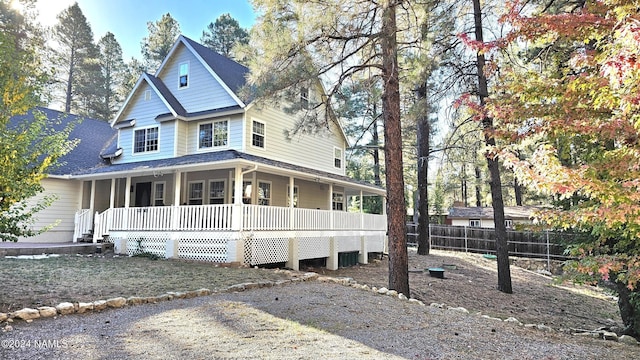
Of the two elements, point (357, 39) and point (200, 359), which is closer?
point (200, 359)

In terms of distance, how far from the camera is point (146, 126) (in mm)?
15617

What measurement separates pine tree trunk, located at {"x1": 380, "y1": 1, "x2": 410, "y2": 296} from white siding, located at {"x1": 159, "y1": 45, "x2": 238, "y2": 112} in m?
6.93

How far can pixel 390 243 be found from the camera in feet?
29.2

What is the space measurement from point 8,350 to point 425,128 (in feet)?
57.8

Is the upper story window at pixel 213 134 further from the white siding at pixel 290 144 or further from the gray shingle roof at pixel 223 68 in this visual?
the gray shingle roof at pixel 223 68

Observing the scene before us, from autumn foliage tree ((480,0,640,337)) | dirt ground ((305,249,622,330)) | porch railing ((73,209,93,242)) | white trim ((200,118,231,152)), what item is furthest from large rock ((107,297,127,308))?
porch railing ((73,209,93,242))

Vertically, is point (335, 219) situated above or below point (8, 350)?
above

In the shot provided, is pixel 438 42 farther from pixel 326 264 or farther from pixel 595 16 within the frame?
pixel 326 264

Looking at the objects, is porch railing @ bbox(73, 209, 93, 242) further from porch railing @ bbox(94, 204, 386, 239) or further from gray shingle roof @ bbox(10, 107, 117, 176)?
gray shingle roof @ bbox(10, 107, 117, 176)

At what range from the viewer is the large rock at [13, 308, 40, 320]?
5086 mm

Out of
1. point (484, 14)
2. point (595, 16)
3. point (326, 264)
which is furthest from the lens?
point (326, 264)

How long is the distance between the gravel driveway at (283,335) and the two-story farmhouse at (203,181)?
5.51 meters

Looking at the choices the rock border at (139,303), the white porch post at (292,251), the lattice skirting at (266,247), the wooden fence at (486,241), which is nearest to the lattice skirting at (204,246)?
the lattice skirting at (266,247)

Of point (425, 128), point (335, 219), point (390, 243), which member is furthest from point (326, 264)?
point (425, 128)
